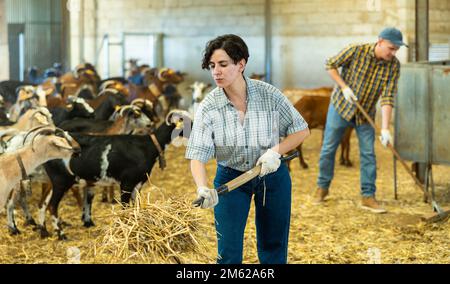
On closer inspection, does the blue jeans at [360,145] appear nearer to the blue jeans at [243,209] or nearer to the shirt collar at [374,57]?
the shirt collar at [374,57]

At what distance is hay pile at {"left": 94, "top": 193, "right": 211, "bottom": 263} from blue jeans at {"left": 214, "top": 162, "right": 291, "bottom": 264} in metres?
0.12

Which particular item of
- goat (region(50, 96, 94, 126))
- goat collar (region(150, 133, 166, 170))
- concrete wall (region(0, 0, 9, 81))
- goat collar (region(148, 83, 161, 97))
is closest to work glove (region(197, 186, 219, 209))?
goat collar (region(150, 133, 166, 170))

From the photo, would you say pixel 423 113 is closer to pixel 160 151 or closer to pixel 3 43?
pixel 160 151

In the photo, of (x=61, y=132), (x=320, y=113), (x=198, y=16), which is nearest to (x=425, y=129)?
(x=320, y=113)

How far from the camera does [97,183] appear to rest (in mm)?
6914

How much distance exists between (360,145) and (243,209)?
3612 mm

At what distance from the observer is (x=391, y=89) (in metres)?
7.39

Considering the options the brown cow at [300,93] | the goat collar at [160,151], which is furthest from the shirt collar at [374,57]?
the brown cow at [300,93]

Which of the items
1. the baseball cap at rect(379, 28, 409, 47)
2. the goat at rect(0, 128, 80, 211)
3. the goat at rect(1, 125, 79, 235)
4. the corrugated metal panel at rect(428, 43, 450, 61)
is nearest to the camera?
the goat at rect(0, 128, 80, 211)

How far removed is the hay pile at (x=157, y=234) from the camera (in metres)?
4.21

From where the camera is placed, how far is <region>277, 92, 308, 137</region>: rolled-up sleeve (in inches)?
171

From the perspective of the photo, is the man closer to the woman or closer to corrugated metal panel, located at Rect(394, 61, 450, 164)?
corrugated metal panel, located at Rect(394, 61, 450, 164)

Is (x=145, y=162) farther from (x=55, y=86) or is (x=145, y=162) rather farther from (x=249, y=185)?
(x=55, y=86)

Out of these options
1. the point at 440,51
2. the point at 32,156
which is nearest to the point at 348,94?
the point at 32,156
